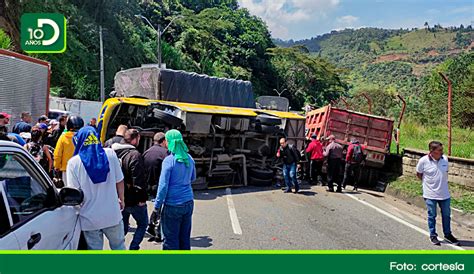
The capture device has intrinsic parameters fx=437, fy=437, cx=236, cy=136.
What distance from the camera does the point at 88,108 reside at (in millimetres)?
18375

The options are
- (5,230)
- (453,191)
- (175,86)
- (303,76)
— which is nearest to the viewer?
(5,230)

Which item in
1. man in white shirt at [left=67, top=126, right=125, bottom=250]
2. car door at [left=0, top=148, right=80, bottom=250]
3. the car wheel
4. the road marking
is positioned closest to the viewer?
car door at [left=0, top=148, right=80, bottom=250]

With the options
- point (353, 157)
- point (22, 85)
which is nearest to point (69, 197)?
point (22, 85)

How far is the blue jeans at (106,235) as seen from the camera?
11.8 ft

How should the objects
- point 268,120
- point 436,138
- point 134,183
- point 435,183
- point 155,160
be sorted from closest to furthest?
1. point 134,183
2. point 155,160
3. point 435,183
4. point 268,120
5. point 436,138

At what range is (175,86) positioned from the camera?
11047 mm

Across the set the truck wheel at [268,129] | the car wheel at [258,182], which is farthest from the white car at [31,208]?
the truck wheel at [268,129]

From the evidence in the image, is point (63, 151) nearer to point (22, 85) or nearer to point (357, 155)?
point (22, 85)

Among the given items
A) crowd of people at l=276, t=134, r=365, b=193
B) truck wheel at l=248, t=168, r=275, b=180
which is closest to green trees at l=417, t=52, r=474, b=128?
crowd of people at l=276, t=134, r=365, b=193

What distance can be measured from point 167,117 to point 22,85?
3.78m

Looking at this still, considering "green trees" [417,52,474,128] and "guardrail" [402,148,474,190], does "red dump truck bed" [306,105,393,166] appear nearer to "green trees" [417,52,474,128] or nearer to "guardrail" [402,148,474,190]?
"guardrail" [402,148,474,190]

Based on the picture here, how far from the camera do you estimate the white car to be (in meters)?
2.66

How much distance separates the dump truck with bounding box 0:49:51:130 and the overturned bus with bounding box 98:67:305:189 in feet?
7.31
